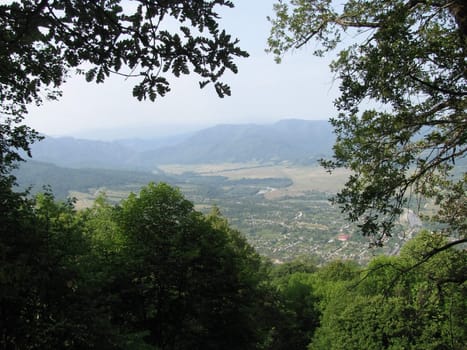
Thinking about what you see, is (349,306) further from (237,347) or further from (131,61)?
(131,61)

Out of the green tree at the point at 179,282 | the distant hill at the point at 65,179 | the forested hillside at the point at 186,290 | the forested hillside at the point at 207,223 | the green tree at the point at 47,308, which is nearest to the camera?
the forested hillside at the point at 207,223

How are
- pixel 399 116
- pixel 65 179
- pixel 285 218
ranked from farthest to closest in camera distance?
1. pixel 65 179
2. pixel 285 218
3. pixel 399 116

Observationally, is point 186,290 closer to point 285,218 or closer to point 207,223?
point 207,223

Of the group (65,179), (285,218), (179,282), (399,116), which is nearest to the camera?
(399,116)

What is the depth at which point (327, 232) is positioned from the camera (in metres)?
104

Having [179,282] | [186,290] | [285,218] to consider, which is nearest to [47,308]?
[179,282]

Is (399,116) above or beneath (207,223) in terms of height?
above

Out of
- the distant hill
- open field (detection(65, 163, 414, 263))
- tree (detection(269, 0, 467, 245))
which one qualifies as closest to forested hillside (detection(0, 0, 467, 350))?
tree (detection(269, 0, 467, 245))

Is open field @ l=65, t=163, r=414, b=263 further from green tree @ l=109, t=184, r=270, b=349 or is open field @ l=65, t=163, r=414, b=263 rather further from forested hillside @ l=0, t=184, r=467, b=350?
green tree @ l=109, t=184, r=270, b=349

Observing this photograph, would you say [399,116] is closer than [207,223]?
Yes

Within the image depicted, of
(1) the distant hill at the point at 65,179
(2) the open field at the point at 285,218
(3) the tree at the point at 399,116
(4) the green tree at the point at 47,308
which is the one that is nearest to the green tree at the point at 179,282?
(4) the green tree at the point at 47,308

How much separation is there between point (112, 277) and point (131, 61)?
7.07m

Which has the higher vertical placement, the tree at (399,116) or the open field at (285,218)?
the tree at (399,116)

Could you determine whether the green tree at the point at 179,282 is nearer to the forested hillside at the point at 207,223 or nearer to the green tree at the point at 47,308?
the forested hillside at the point at 207,223
